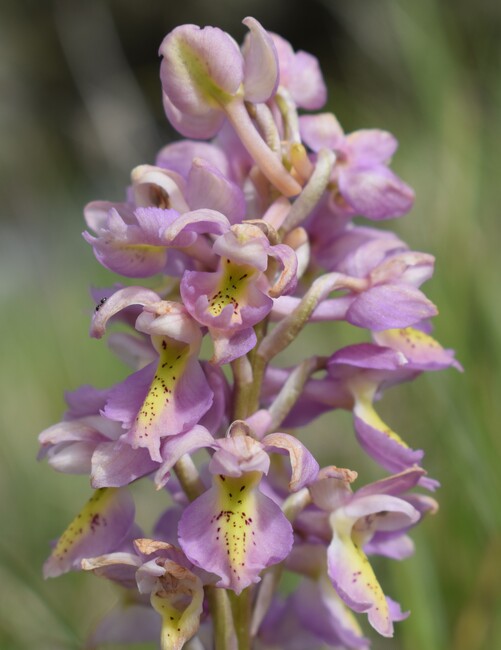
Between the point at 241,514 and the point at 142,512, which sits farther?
the point at 142,512

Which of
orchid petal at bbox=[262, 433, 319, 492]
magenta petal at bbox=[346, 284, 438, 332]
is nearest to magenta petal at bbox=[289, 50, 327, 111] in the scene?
magenta petal at bbox=[346, 284, 438, 332]

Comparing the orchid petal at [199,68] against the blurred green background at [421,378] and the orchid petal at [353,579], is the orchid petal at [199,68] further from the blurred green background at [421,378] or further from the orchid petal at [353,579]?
the blurred green background at [421,378]

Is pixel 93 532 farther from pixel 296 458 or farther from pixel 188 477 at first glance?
pixel 296 458

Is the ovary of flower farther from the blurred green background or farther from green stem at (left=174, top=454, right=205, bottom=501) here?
the blurred green background

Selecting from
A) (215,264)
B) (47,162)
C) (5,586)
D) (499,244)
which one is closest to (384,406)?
(499,244)

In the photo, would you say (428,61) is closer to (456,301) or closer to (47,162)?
(456,301)
